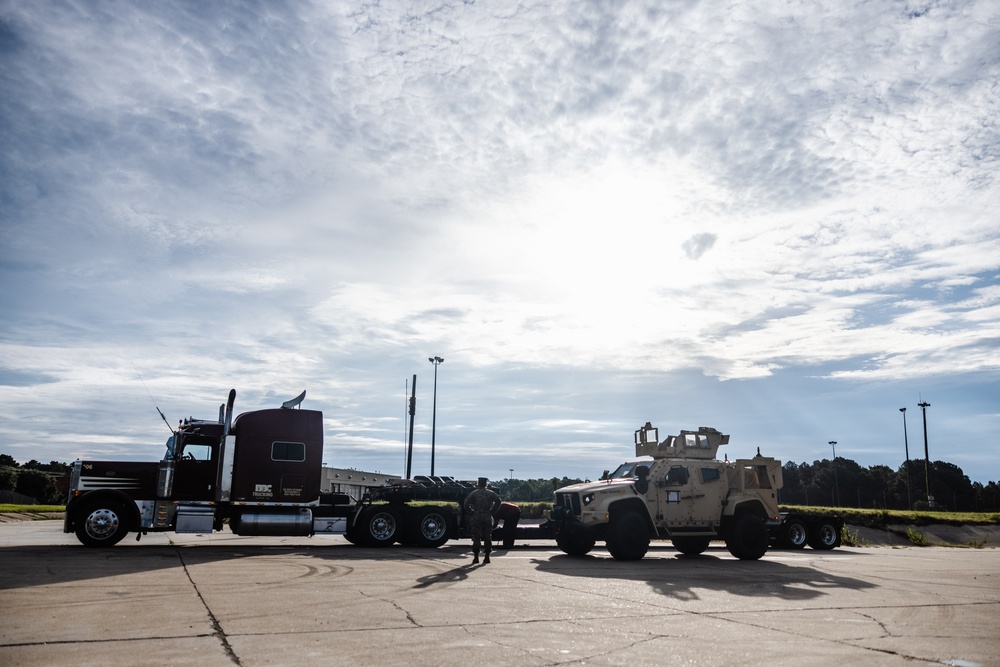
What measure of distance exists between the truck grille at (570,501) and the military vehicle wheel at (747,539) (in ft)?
11.7

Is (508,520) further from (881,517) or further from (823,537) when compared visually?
(881,517)

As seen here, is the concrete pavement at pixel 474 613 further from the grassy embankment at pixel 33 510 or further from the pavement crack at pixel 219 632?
the grassy embankment at pixel 33 510

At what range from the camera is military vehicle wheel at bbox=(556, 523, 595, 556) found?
1711 centimetres

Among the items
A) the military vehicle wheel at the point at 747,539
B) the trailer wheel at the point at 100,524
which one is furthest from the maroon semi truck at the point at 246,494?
the military vehicle wheel at the point at 747,539

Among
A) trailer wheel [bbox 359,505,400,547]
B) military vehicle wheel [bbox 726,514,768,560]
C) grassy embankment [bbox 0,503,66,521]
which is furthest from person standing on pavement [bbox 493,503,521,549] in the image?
grassy embankment [bbox 0,503,66,521]

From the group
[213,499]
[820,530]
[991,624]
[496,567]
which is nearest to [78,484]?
[213,499]

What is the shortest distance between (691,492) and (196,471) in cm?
1133

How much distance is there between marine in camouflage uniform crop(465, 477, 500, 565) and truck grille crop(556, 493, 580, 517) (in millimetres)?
1944

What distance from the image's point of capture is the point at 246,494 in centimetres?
1842

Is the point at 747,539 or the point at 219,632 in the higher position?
the point at 747,539

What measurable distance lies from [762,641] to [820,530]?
17.5 metres

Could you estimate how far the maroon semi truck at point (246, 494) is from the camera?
16.9 meters

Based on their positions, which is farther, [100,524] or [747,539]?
[747,539]

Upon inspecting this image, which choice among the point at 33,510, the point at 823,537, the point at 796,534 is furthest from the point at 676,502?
the point at 33,510
